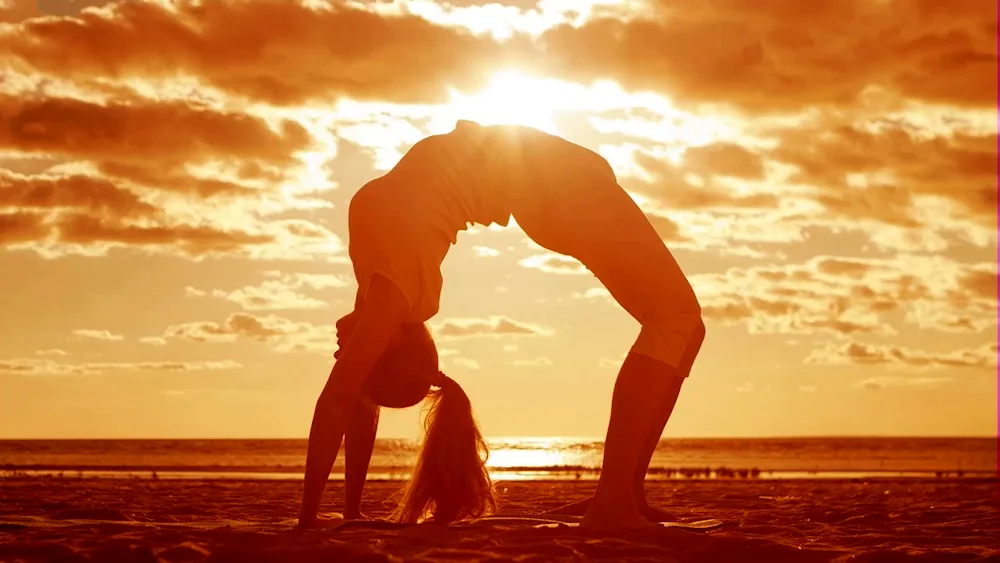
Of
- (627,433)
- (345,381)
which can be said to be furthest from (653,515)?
(345,381)

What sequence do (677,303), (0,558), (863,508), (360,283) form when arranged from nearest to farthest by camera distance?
1. (0,558)
2. (677,303)
3. (360,283)
4. (863,508)

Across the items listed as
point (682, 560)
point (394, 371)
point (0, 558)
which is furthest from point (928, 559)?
point (0, 558)

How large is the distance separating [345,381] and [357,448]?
679 millimetres

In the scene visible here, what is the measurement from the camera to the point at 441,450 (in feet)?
13.8

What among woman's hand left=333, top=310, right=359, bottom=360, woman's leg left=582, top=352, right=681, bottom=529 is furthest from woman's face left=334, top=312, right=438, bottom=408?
woman's leg left=582, top=352, right=681, bottom=529

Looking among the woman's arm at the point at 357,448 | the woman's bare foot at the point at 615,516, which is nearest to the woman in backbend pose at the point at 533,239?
the woman's bare foot at the point at 615,516

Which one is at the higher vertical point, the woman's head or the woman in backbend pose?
the woman in backbend pose

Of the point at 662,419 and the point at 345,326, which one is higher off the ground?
the point at 345,326

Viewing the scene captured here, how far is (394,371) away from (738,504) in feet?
12.9

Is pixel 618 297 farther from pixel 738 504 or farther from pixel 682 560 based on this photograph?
pixel 738 504

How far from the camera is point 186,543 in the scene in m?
3.22

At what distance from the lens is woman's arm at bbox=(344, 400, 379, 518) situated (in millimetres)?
4273

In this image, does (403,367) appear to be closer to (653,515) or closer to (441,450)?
(441,450)

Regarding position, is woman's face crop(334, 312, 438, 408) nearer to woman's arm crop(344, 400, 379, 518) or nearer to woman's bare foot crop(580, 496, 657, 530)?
woman's arm crop(344, 400, 379, 518)
